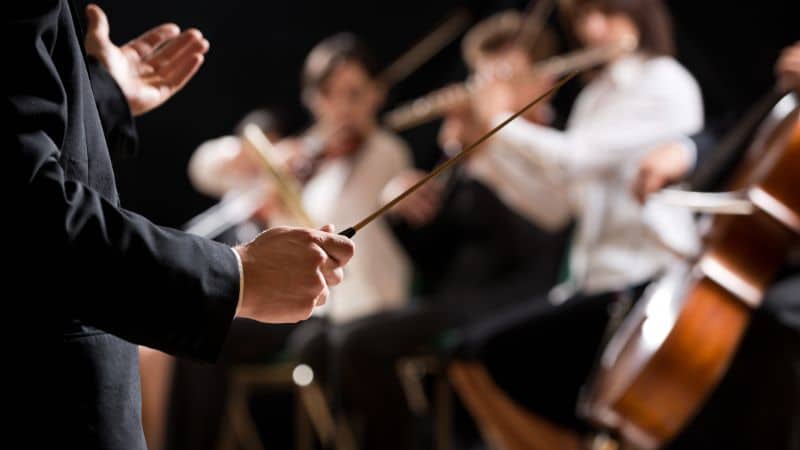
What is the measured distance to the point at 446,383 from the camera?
2.26 meters

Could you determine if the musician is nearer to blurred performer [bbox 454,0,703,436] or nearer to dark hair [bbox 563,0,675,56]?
blurred performer [bbox 454,0,703,436]

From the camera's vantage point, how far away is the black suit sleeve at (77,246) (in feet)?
2.28

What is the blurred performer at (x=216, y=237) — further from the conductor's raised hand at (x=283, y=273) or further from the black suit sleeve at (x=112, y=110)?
the conductor's raised hand at (x=283, y=273)

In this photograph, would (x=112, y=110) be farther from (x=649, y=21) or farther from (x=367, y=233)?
(x=367, y=233)

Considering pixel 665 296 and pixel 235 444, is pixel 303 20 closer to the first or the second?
pixel 235 444

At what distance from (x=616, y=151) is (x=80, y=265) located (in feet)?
4.89

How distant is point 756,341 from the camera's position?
5.55 feet

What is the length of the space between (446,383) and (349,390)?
0.88ft

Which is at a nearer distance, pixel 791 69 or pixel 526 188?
pixel 791 69

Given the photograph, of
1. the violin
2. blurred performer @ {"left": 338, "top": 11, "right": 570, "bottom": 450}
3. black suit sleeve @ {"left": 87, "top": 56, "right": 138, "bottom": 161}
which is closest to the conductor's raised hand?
black suit sleeve @ {"left": 87, "top": 56, "right": 138, "bottom": 161}

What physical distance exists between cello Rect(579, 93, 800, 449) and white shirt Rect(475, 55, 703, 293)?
0.33 meters

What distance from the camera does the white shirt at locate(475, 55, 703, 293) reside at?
1997 millimetres

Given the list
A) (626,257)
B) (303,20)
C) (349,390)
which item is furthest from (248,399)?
(626,257)

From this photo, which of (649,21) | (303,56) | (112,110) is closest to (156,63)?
(112,110)
